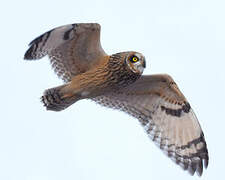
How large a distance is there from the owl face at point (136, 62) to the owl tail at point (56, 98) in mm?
1010

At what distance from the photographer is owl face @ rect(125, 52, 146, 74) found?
8688 millimetres

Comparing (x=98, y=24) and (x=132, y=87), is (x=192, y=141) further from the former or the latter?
(x=98, y=24)

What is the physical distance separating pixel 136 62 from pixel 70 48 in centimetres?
119

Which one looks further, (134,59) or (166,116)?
→ (166,116)

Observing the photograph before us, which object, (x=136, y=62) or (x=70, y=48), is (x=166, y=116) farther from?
(x=70, y=48)

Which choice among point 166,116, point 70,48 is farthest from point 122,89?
point 70,48

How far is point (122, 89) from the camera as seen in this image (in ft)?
31.6

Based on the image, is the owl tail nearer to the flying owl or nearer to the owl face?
the flying owl

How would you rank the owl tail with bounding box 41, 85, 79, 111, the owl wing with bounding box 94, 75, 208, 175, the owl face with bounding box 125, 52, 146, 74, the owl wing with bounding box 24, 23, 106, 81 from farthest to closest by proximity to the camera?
the owl wing with bounding box 94, 75, 208, 175 → the owl tail with bounding box 41, 85, 79, 111 → the owl wing with bounding box 24, 23, 106, 81 → the owl face with bounding box 125, 52, 146, 74

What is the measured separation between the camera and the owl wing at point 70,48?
8.88 metres

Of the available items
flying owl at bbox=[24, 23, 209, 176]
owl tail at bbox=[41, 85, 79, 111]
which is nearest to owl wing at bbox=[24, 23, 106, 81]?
flying owl at bbox=[24, 23, 209, 176]

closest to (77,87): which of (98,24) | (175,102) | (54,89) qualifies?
(54,89)

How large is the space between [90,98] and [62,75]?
59 cm

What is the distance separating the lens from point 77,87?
354 inches
